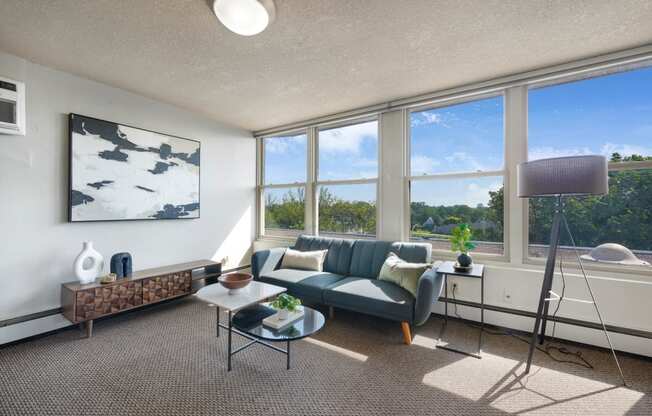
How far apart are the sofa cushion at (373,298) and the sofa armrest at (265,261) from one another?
Result: 0.99 m

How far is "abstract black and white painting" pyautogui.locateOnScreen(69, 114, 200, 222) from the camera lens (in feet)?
9.26

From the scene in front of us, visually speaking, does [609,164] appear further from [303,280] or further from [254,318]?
[254,318]

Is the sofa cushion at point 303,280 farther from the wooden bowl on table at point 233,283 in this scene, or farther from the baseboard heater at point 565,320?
the baseboard heater at point 565,320

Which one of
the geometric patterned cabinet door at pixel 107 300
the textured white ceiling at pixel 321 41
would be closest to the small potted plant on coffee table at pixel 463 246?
the textured white ceiling at pixel 321 41

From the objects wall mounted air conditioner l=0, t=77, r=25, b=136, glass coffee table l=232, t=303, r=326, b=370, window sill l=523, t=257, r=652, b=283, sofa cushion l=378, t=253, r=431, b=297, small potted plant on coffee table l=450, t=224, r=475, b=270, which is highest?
wall mounted air conditioner l=0, t=77, r=25, b=136

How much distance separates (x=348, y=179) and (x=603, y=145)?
2.64m

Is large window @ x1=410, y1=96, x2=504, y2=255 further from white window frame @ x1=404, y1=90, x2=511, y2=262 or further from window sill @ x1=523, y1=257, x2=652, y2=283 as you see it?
window sill @ x1=523, y1=257, x2=652, y2=283

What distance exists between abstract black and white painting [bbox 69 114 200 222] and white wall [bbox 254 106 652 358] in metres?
2.59

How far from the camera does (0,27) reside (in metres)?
2.07

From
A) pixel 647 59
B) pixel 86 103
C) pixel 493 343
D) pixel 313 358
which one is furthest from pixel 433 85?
pixel 86 103

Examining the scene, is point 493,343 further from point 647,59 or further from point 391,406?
point 647,59

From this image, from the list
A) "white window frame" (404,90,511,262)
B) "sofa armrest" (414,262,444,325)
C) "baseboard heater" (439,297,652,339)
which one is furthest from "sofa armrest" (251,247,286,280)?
"baseboard heater" (439,297,652,339)

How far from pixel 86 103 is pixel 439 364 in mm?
4119

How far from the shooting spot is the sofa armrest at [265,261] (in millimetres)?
3455
